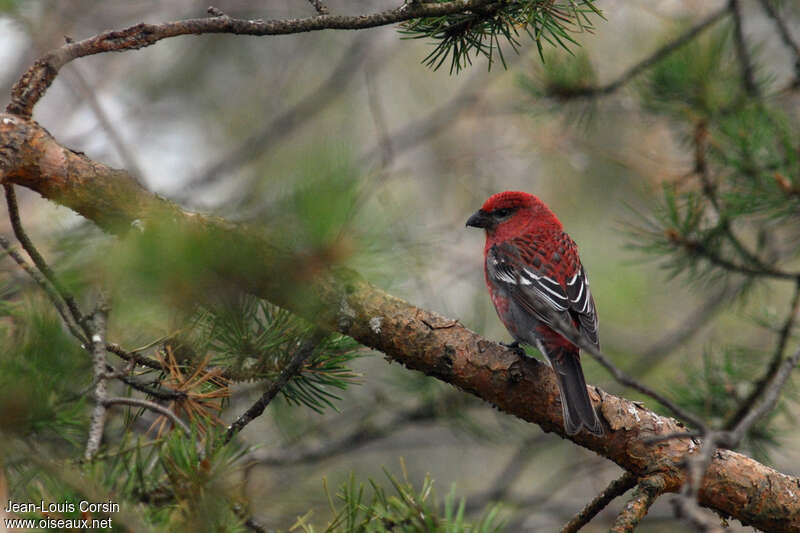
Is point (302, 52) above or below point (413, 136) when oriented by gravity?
above

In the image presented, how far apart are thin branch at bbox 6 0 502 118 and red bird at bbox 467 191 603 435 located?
177 cm

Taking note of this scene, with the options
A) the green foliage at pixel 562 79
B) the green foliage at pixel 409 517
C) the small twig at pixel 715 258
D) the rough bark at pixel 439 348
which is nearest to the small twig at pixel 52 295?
the rough bark at pixel 439 348

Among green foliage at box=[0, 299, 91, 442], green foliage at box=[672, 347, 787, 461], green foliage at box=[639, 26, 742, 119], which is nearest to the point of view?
green foliage at box=[0, 299, 91, 442]

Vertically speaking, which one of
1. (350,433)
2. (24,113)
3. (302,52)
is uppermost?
(302,52)

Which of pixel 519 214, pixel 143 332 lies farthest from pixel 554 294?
pixel 143 332

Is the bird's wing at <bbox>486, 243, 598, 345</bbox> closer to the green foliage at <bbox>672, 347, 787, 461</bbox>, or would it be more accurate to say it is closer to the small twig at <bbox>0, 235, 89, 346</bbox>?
the green foliage at <bbox>672, 347, 787, 461</bbox>

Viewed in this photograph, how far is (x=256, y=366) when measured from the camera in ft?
9.29

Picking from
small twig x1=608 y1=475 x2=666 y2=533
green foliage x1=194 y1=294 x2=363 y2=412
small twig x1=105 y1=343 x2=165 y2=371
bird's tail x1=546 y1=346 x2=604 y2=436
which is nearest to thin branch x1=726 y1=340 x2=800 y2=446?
small twig x1=608 y1=475 x2=666 y2=533

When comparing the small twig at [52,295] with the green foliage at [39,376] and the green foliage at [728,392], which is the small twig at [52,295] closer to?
the green foliage at [39,376]

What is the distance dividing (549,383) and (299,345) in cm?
112

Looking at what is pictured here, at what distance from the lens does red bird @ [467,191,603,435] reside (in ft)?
13.6

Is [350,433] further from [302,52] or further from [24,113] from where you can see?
[302,52]

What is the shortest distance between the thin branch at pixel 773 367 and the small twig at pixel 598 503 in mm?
1492

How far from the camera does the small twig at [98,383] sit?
1926mm
